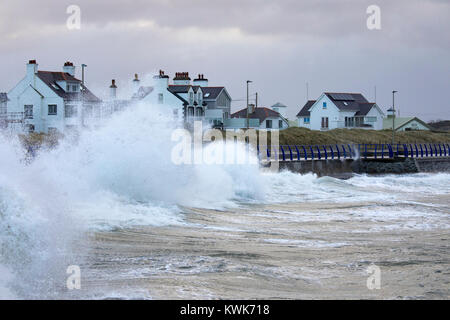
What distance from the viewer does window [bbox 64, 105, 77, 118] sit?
4738cm

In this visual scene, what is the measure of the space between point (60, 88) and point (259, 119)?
22102 millimetres

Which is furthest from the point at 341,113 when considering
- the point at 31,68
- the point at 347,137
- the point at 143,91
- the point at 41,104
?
the point at 31,68

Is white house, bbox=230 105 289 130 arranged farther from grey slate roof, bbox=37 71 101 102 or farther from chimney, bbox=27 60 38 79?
chimney, bbox=27 60 38 79

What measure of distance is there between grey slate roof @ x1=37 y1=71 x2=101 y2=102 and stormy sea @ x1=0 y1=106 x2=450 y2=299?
88.3ft

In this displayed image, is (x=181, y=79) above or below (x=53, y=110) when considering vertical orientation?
above

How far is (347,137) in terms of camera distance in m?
59.9

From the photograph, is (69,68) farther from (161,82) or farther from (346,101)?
(346,101)

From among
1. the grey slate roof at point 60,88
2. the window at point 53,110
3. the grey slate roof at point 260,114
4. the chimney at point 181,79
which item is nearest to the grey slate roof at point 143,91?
the grey slate roof at point 60,88

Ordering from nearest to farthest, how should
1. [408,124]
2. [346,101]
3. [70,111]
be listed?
[70,111] < [346,101] < [408,124]

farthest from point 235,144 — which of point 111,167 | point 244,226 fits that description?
point 244,226

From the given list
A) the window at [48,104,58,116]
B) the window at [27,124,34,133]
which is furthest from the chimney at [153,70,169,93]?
the window at [27,124,34,133]

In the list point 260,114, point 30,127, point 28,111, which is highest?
point 260,114
